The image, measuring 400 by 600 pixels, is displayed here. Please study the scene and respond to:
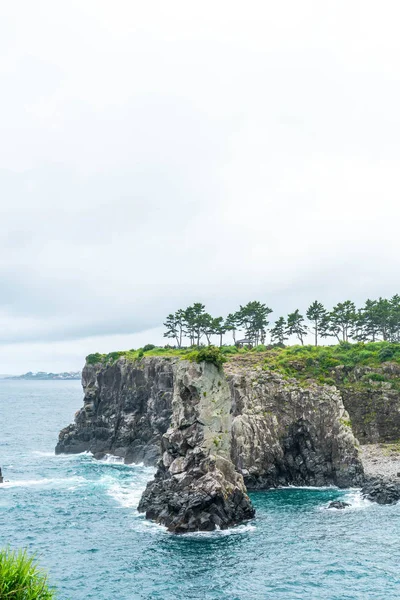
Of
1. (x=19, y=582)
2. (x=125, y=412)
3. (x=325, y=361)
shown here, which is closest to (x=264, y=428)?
(x=325, y=361)

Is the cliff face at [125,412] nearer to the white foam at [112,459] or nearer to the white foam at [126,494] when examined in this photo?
the white foam at [112,459]

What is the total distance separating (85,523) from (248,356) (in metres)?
57.2

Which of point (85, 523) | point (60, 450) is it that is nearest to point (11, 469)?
point (60, 450)

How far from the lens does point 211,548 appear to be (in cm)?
5859

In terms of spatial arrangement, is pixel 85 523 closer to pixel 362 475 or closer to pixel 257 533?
pixel 257 533

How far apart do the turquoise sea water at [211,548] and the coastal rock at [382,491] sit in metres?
1.75

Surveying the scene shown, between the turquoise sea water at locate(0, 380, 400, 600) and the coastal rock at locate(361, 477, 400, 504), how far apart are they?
175 centimetres

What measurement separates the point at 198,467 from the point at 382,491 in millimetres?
27436

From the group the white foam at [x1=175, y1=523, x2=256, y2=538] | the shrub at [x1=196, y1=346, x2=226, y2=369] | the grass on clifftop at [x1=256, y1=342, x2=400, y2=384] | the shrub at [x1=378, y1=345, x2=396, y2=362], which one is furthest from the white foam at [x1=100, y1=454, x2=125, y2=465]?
the shrub at [x1=378, y1=345, x2=396, y2=362]

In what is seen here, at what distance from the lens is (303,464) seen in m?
87.9

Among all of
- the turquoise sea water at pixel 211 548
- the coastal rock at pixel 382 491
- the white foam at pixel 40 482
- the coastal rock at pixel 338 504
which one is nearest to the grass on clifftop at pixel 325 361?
the coastal rock at pixel 382 491

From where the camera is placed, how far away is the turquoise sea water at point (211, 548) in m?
48.9

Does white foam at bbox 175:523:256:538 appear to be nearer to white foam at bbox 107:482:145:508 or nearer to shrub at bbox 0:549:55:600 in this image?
A: white foam at bbox 107:482:145:508

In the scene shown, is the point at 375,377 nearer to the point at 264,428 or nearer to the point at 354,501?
the point at 264,428
